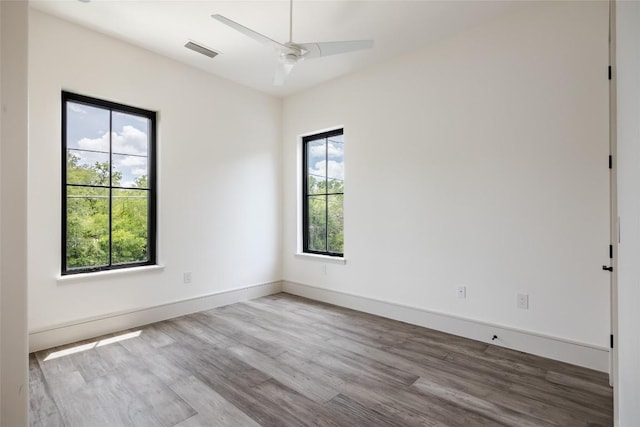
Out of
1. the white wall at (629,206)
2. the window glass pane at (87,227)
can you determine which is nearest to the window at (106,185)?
the window glass pane at (87,227)

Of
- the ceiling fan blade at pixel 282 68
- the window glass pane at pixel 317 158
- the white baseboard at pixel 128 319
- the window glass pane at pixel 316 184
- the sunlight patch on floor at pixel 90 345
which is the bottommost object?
the sunlight patch on floor at pixel 90 345

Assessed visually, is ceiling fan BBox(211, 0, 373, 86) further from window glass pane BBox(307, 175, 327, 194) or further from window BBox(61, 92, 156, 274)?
window glass pane BBox(307, 175, 327, 194)

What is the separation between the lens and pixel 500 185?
2.79 meters

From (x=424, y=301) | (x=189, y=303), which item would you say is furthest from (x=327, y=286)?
(x=189, y=303)

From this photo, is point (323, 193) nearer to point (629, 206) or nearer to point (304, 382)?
point (304, 382)

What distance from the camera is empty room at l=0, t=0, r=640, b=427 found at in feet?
6.66

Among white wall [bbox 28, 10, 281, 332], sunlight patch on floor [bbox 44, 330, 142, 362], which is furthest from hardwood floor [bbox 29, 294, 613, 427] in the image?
white wall [bbox 28, 10, 281, 332]

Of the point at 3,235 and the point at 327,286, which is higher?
the point at 3,235

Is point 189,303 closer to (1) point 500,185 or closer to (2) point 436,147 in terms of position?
(2) point 436,147

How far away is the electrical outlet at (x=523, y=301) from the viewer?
266cm

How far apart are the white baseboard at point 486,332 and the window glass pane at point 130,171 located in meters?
2.58

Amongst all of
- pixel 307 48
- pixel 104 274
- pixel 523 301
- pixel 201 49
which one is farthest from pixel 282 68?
pixel 523 301

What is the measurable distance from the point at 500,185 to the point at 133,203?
12.0 feet

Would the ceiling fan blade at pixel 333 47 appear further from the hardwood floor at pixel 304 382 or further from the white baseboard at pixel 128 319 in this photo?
the white baseboard at pixel 128 319
